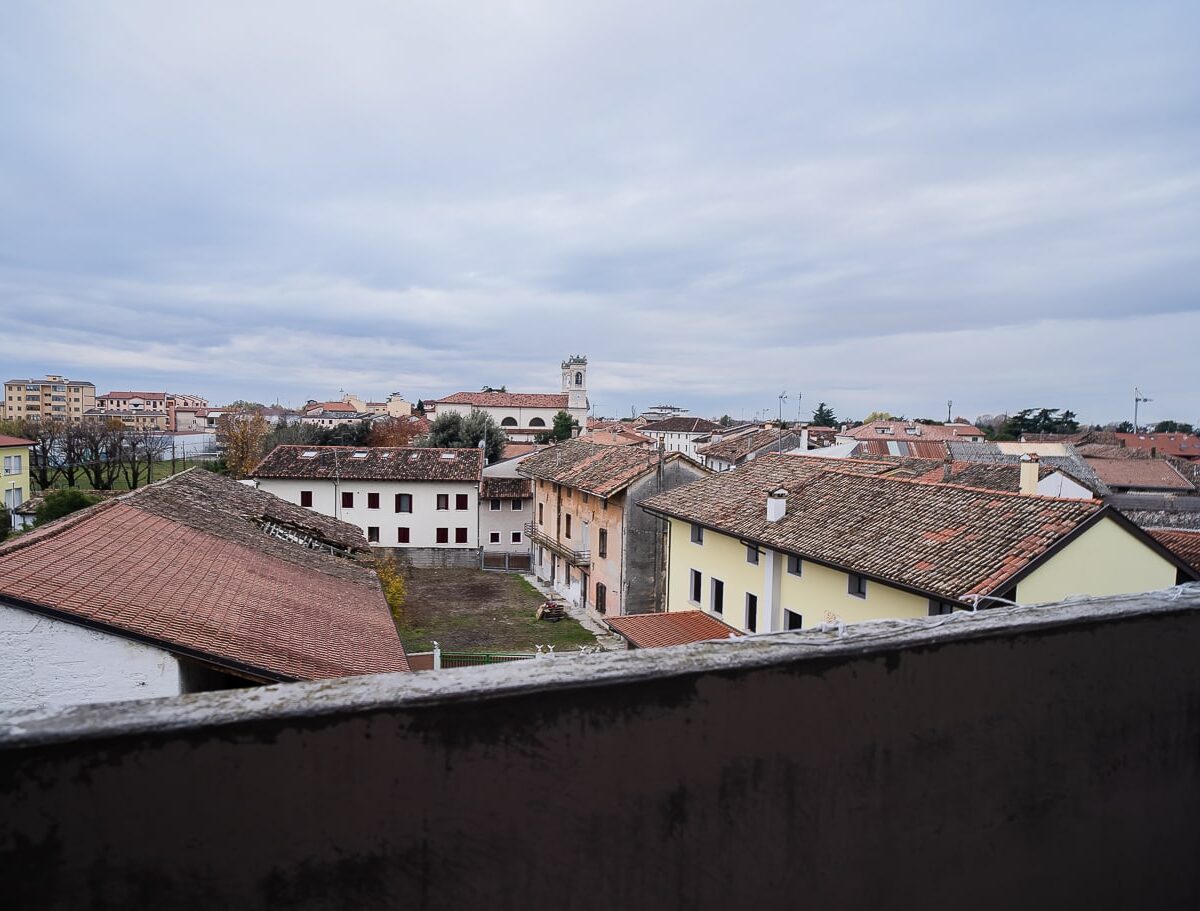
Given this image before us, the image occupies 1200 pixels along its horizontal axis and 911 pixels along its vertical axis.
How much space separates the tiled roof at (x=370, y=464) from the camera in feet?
122

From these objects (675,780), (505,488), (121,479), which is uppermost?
(675,780)

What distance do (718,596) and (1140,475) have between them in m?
39.3

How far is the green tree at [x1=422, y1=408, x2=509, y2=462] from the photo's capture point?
58.5 m

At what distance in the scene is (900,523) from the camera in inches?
587

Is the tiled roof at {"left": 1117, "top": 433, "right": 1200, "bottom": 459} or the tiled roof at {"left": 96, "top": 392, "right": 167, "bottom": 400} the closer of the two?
the tiled roof at {"left": 1117, "top": 433, "right": 1200, "bottom": 459}

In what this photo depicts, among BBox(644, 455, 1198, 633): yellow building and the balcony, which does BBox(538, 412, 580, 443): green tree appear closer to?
the balcony

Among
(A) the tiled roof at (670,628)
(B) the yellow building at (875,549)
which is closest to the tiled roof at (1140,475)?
(B) the yellow building at (875,549)

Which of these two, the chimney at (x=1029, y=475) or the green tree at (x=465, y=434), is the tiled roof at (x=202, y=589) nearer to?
the chimney at (x=1029, y=475)

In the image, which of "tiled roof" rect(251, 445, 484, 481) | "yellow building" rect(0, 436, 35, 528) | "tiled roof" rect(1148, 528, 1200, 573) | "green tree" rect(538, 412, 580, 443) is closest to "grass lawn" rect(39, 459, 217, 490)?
"yellow building" rect(0, 436, 35, 528)

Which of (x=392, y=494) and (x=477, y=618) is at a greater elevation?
(x=392, y=494)

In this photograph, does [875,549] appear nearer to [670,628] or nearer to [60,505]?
[670,628]

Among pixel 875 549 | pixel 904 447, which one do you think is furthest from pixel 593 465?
pixel 904 447

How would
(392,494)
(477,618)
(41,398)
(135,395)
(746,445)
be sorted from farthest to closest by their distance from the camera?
(135,395) < (41,398) < (746,445) < (392,494) < (477,618)

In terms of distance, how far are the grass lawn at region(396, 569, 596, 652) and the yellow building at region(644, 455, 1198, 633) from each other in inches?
222
